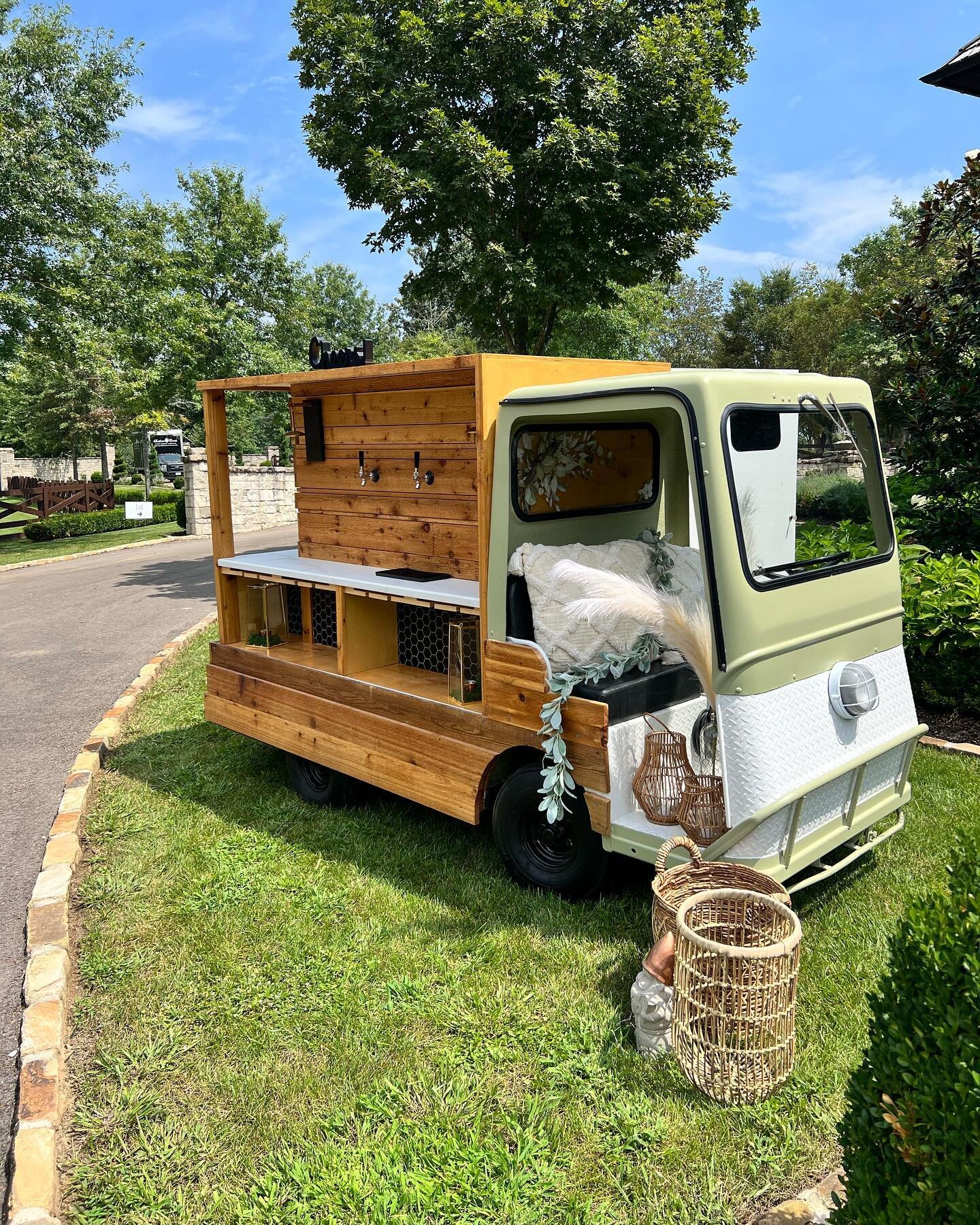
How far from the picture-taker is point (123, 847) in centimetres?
530

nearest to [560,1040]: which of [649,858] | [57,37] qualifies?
[649,858]

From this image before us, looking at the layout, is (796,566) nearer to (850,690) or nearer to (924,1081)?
(850,690)

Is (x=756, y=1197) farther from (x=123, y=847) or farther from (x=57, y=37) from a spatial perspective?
(x=57, y=37)

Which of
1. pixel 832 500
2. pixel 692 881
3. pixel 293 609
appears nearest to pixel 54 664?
pixel 293 609

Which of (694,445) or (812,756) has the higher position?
(694,445)

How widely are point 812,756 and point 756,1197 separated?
1659 millimetres

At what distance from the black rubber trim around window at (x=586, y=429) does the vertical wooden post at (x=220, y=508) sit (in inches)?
100

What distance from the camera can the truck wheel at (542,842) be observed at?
13.7 ft

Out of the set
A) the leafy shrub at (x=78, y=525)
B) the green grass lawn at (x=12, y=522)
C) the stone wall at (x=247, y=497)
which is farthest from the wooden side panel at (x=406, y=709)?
the green grass lawn at (x=12, y=522)

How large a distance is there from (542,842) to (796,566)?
5.96 ft

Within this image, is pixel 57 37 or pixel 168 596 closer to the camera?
pixel 168 596

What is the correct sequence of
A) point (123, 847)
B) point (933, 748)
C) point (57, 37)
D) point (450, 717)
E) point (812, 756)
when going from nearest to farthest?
point (812, 756), point (450, 717), point (123, 847), point (933, 748), point (57, 37)

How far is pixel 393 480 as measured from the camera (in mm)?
5660

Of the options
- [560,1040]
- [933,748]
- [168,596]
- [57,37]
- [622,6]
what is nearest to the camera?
[560,1040]
